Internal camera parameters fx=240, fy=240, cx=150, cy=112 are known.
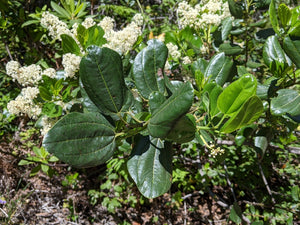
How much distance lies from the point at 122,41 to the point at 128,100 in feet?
1.16

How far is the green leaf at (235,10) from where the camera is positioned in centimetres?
135

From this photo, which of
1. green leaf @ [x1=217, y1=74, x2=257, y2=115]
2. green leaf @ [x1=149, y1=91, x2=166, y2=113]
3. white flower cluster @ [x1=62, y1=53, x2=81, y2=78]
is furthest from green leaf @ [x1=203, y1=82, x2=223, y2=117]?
white flower cluster @ [x1=62, y1=53, x2=81, y2=78]

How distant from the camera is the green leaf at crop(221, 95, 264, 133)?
583 millimetres

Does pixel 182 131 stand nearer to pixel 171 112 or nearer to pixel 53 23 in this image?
pixel 171 112

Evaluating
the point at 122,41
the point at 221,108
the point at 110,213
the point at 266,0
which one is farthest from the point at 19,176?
the point at 266,0

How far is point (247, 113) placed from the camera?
0.60 m

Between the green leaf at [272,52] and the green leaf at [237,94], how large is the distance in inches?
18.8

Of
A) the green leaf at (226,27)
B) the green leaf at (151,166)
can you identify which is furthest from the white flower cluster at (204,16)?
the green leaf at (151,166)

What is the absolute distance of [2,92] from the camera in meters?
2.95

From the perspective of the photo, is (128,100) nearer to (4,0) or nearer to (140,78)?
(140,78)

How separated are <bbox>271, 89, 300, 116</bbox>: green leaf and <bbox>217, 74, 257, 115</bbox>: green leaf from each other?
0.35 meters

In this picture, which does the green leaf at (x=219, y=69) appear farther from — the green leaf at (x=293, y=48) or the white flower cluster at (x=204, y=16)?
the white flower cluster at (x=204, y=16)

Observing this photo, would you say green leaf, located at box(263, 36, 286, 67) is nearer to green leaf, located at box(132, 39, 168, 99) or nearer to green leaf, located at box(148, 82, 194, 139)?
green leaf, located at box(132, 39, 168, 99)

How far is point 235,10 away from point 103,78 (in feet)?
3.32
